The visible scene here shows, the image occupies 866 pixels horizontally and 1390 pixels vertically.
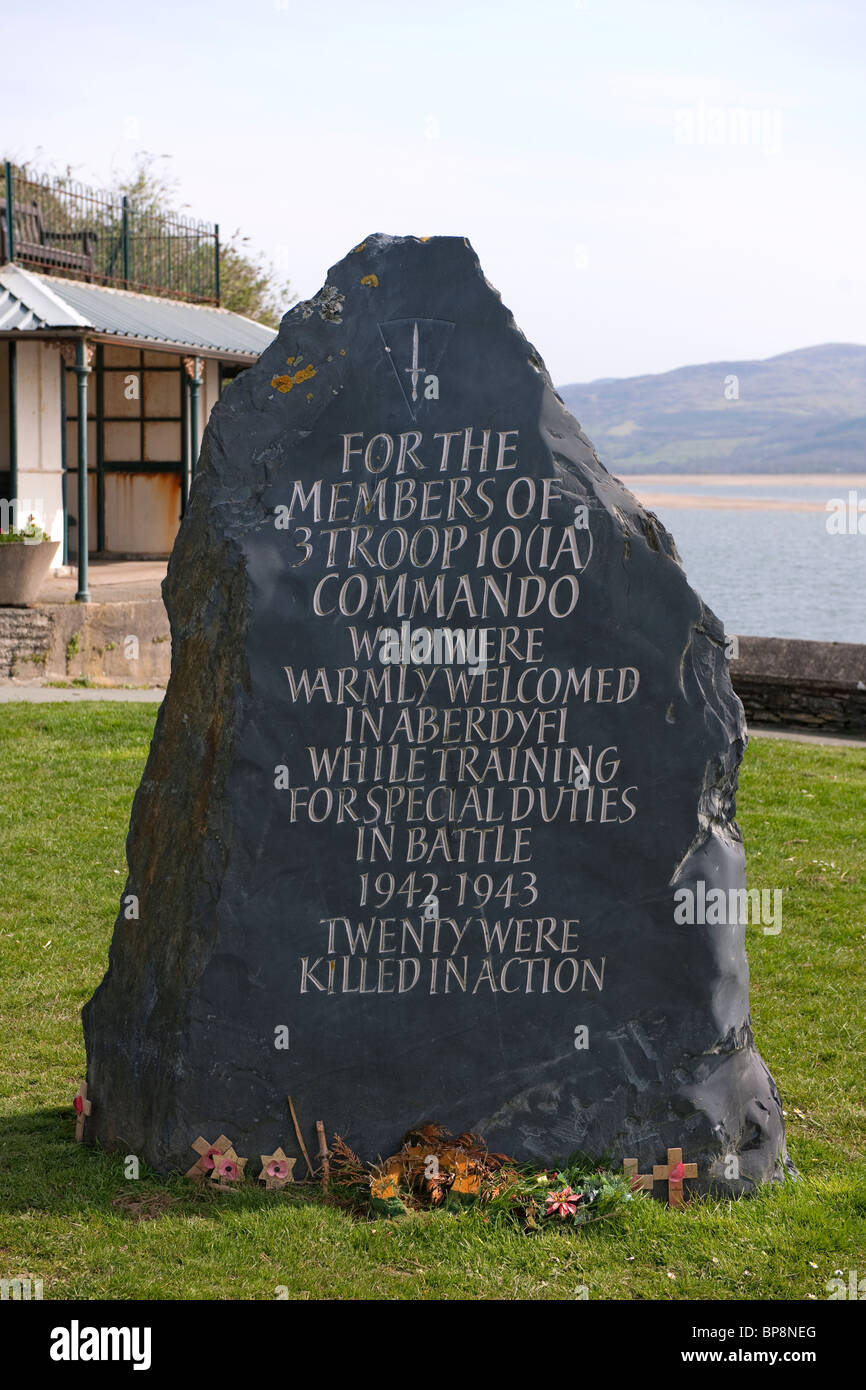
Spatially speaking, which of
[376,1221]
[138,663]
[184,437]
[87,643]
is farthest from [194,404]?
[376,1221]

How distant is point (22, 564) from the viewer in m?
15.1

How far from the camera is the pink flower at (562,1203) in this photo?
4590 millimetres

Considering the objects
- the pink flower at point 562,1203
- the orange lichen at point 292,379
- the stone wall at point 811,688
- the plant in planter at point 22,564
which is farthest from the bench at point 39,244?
the pink flower at point 562,1203

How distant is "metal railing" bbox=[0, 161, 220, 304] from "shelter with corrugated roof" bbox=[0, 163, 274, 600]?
3 cm

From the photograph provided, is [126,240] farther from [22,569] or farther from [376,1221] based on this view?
[376,1221]

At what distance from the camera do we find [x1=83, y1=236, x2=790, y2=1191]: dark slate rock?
473 cm

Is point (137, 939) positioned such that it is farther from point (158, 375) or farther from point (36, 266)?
point (158, 375)

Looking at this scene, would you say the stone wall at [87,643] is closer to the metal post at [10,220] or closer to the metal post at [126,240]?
the metal post at [10,220]

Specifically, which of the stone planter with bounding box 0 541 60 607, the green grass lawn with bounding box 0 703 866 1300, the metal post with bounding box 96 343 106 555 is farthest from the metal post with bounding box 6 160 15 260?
the green grass lawn with bounding box 0 703 866 1300

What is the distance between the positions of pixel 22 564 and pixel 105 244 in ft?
34.3

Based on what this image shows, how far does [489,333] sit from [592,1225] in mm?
3034

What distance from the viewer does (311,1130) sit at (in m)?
4.76

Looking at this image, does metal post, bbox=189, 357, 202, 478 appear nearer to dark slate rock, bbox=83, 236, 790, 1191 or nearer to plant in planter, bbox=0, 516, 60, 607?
Answer: plant in planter, bbox=0, 516, 60, 607

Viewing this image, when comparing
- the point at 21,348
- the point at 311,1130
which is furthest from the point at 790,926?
the point at 21,348
